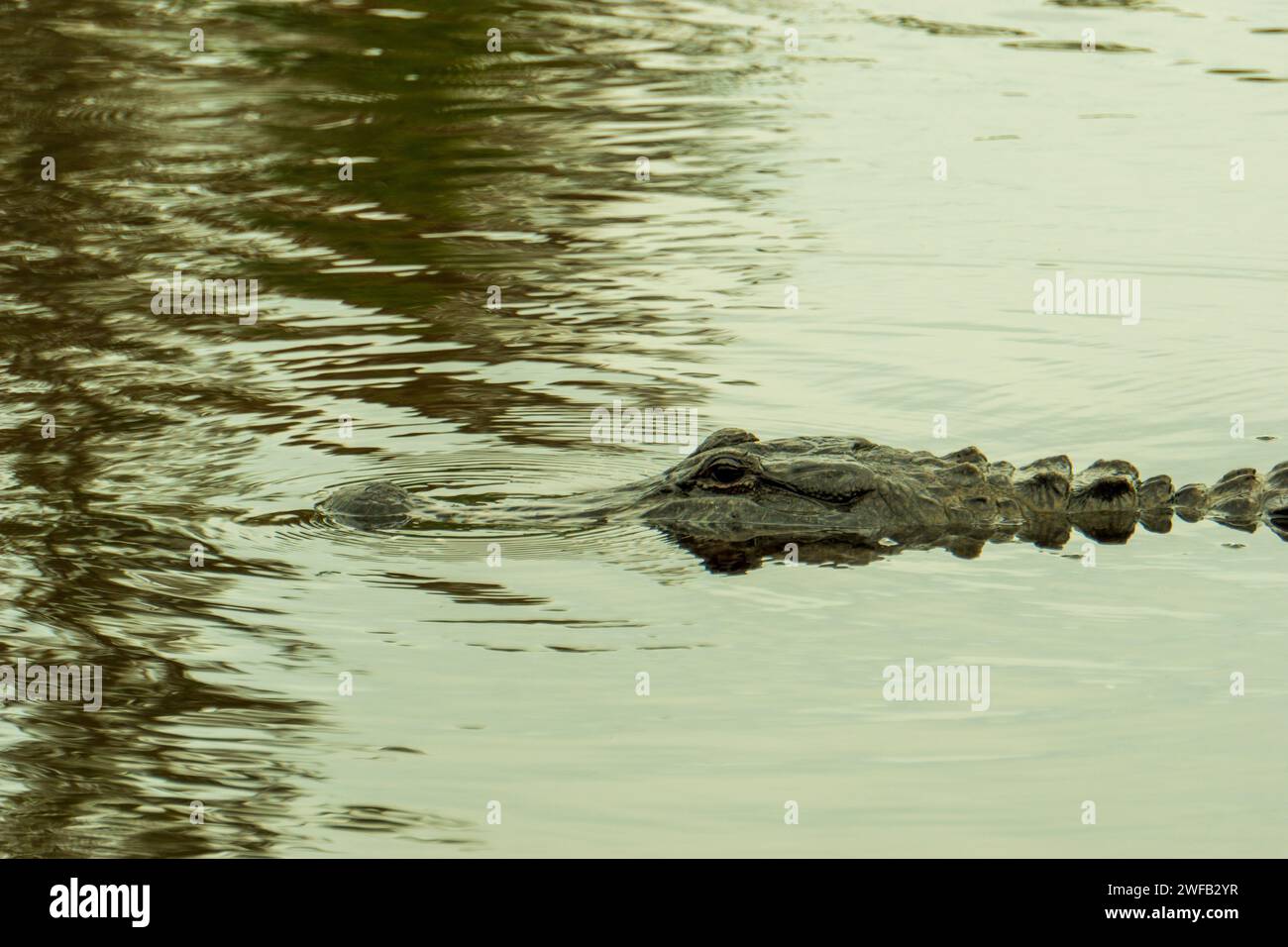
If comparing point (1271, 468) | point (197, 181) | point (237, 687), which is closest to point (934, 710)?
point (237, 687)

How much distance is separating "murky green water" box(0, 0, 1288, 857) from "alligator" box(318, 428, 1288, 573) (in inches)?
8.3

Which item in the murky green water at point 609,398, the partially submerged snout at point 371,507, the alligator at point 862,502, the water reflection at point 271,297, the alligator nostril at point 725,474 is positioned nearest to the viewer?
the murky green water at point 609,398

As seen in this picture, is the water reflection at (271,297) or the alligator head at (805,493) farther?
the alligator head at (805,493)

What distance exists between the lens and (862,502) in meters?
9.25

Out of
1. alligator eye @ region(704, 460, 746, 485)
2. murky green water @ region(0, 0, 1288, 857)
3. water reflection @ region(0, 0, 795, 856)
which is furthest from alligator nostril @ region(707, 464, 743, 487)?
water reflection @ region(0, 0, 795, 856)

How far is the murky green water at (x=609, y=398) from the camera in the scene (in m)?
6.43

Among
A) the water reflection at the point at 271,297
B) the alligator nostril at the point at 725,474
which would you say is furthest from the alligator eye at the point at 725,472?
the water reflection at the point at 271,297

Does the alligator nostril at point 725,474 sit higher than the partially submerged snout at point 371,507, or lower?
higher

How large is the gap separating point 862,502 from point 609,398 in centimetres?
224

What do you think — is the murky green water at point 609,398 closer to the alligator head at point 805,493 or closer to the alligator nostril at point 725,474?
the alligator head at point 805,493

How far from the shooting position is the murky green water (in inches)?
253

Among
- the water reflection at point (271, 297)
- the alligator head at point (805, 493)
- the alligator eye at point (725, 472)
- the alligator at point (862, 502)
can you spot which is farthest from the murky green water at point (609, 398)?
the alligator eye at point (725, 472)

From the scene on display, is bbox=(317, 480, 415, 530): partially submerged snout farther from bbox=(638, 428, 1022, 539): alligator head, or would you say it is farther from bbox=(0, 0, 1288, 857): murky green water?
bbox=(638, 428, 1022, 539): alligator head

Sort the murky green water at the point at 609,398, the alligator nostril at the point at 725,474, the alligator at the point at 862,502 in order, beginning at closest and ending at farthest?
the murky green water at the point at 609,398 → the alligator at the point at 862,502 → the alligator nostril at the point at 725,474
